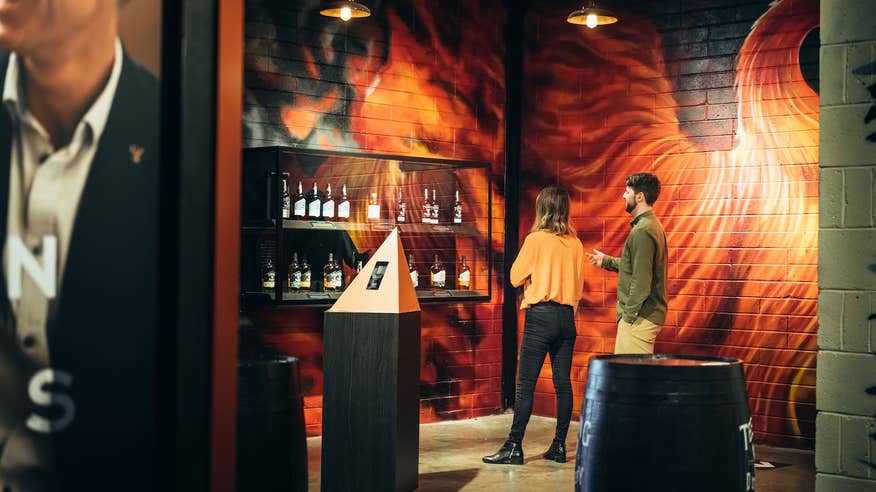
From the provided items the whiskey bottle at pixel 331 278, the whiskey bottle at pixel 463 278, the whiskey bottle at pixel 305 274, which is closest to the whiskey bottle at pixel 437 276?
the whiskey bottle at pixel 463 278

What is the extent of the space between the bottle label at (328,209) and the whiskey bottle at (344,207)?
54mm

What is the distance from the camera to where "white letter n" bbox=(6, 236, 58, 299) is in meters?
1.92

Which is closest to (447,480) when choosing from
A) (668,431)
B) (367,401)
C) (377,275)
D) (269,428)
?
(367,401)

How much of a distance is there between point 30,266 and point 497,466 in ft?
14.0

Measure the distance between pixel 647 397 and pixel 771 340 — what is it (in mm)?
3888

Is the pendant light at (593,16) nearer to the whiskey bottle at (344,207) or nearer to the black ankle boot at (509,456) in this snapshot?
the whiskey bottle at (344,207)

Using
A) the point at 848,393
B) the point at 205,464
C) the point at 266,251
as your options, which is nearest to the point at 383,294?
the point at 266,251

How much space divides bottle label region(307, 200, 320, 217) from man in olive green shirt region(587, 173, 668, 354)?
193cm

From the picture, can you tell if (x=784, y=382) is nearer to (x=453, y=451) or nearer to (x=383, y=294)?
(x=453, y=451)

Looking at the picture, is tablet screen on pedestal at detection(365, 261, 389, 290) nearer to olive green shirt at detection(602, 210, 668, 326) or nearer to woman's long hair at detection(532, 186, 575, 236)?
woman's long hair at detection(532, 186, 575, 236)

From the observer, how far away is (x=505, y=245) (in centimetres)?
782

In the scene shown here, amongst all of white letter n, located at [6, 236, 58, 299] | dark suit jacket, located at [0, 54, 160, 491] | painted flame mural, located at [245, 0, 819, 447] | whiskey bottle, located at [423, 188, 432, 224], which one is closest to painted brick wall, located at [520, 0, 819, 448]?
painted flame mural, located at [245, 0, 819, 447]

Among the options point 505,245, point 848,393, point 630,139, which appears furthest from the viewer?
point 505,245

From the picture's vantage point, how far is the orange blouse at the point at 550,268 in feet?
18.9
